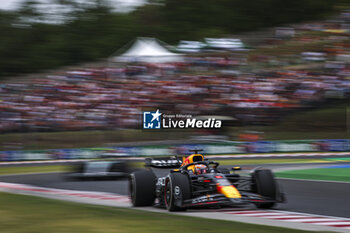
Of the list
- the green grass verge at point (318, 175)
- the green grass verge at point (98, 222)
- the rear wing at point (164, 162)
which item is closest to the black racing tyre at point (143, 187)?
the rear wing at point (164, 162)

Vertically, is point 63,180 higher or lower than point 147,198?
lower

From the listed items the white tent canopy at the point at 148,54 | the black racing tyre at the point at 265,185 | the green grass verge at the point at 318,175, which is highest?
the white tent canopy at the point at 148,54

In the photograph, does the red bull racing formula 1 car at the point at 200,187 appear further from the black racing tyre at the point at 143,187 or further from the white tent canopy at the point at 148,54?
the white tent canopy at the point at 148,54

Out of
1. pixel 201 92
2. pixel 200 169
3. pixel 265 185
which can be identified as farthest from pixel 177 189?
pixel 201 92

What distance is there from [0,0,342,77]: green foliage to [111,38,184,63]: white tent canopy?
16639 mm

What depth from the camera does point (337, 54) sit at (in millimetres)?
27625

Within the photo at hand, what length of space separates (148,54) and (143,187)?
2286cm

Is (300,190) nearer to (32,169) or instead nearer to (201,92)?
(32,169)

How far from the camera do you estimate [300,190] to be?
12.8 m

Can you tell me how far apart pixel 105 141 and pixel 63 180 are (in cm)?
805

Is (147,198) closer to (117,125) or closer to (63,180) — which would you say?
(63,180)

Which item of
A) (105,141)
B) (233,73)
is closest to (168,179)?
(105,141)

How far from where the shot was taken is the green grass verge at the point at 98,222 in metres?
6.96

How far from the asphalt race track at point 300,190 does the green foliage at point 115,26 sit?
3338cm
